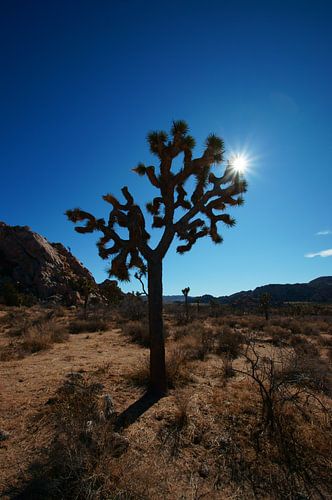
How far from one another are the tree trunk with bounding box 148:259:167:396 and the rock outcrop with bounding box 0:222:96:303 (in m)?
34.9

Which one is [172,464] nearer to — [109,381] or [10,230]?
[109,381]

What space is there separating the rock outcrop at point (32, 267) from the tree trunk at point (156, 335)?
34.9 meters

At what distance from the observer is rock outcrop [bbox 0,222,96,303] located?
38.1 m

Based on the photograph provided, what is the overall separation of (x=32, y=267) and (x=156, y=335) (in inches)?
1530

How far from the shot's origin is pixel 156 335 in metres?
5.65

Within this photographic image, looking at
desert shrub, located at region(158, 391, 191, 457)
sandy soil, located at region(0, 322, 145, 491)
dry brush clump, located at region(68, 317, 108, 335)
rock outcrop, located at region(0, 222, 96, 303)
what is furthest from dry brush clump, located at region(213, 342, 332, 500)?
rock outcrop, located at region(0, 222, 96, 303)

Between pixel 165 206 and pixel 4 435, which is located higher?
pixel 165 206

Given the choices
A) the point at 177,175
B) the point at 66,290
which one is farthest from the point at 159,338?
the point at 66,290

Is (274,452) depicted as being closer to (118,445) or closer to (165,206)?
(118,445)

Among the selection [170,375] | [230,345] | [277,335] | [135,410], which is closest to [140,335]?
[230,345]

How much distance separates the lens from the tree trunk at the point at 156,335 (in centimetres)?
555

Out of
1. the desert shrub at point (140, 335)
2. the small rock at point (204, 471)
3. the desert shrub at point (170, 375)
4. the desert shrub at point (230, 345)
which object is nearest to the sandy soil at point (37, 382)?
the desert shrub at point (170, 375)

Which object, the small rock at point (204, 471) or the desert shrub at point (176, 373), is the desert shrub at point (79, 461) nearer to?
the small rock at point (204, 471)

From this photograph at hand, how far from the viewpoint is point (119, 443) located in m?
3.52
